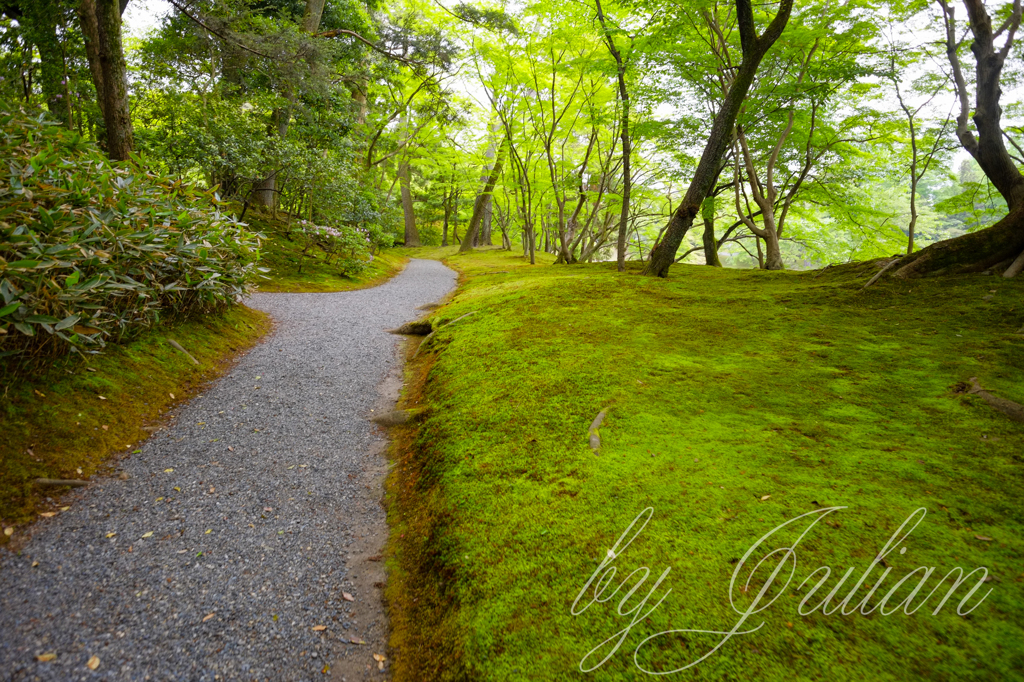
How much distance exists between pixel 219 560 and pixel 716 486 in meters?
2.86

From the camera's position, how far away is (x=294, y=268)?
10664mm

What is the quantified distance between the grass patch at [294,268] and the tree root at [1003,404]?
10035 mm

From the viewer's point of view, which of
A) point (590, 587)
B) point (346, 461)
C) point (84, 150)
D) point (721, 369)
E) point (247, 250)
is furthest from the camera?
point (247, 250)

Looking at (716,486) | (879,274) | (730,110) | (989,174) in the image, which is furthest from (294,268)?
(989,174)

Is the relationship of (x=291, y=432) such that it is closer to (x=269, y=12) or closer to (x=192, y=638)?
(x=192, y=638)

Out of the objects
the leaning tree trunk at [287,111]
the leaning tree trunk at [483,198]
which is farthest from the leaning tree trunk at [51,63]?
the leaning tree trunk at [483,198]

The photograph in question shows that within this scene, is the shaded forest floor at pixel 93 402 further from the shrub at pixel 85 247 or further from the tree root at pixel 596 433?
the tree root at pixel 596 433

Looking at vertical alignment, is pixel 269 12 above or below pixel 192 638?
above

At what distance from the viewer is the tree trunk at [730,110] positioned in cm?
630

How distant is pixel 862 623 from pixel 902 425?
1804 mm

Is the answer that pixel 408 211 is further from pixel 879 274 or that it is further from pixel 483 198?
pixel 879 274

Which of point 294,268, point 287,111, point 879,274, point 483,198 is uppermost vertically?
point 287,111

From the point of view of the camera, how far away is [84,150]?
15.3ft

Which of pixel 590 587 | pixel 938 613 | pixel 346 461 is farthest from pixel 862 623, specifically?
pixel 346 461
